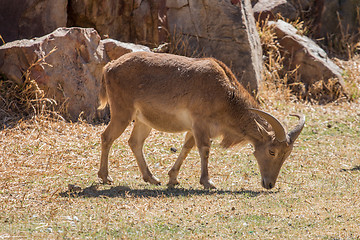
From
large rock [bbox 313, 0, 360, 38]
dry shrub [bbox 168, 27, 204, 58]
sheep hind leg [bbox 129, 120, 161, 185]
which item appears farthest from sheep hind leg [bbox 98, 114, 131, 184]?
large rock [bbox 313, 0, 360, 38]

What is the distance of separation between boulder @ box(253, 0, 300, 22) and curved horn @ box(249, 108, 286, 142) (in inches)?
324

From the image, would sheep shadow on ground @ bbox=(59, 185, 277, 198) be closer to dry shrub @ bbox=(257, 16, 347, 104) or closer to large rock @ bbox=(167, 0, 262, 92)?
large rock @ bbox=(167, 0, 262, 92)

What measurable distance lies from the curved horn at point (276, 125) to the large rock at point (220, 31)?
540 cm

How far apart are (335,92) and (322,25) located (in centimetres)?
347

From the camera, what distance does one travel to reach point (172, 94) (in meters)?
8.33

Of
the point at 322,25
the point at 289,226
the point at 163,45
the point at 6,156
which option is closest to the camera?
the point at 289,226

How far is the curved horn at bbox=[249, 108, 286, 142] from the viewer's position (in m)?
8.05

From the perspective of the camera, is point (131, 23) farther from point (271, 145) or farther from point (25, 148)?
point (271, 145)

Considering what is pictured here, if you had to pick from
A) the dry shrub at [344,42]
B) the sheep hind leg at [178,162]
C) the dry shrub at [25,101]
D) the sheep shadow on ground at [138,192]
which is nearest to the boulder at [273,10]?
the dry shrub at [344,42]

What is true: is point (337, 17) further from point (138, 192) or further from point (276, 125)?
point (138, 192)

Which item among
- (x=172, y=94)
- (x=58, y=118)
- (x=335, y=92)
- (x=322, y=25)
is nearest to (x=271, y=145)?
(x=172, y=94)

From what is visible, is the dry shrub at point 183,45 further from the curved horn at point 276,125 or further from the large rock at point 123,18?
the curved horn at point 276,125

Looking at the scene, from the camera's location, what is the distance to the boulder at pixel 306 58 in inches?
590

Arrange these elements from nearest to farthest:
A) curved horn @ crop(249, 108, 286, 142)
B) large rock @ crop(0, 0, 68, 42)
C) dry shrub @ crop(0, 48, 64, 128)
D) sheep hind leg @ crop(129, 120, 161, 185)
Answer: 1. curved horn @ crop(249, 108, 286, 142)
2. sheep hind leg @ crop(129, 120, 161, 185)
3. dry shrub @ crop(0, 48, 64, 128)
4. large rock @ crop(0, 0, 68, 42)
